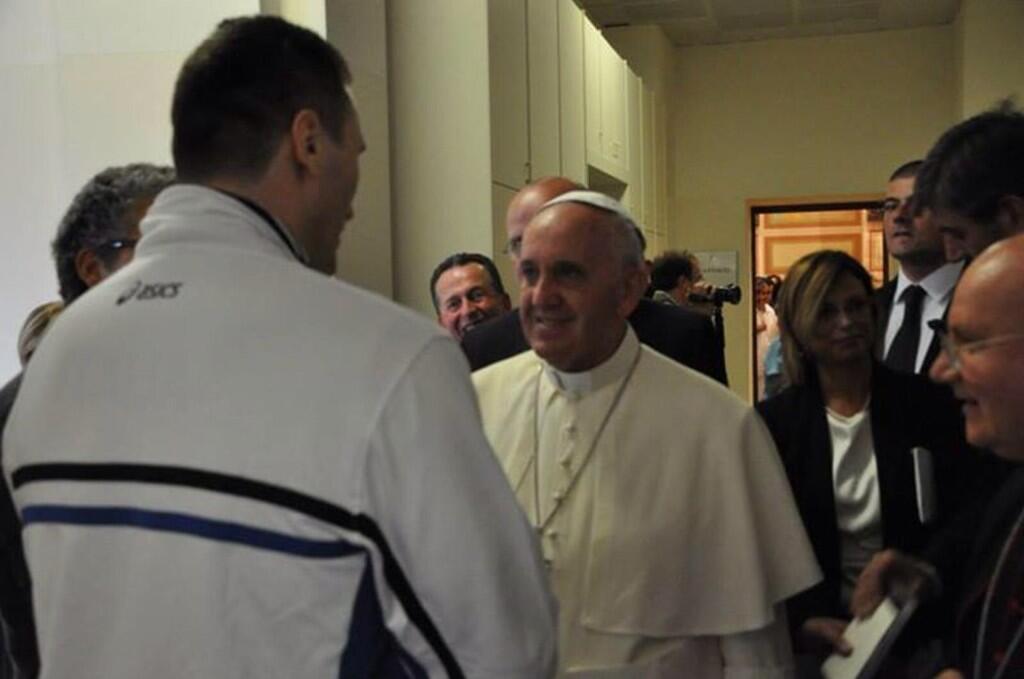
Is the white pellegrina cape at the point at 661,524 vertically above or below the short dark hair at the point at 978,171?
below

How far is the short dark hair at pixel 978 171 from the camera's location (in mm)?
1812

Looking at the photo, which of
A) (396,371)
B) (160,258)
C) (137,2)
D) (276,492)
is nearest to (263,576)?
(276,492)

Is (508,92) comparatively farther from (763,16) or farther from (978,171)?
(763,16)

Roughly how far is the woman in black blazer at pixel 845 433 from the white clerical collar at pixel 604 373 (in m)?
0.40

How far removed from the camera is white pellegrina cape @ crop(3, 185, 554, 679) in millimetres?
858

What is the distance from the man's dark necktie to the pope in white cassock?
1.01 m

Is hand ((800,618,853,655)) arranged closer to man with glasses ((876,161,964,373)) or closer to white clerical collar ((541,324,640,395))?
white clerical collar ((541,324,640,395))

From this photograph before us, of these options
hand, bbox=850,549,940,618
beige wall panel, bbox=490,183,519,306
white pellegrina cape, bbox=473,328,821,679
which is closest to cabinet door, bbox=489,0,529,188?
beige wall panel, bbox=490,183,519,306

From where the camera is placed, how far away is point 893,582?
1493 millimetres

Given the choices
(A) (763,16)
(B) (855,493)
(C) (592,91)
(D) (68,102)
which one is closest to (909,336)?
(B) (855,493)

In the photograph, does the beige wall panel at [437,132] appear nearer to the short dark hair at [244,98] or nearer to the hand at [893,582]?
the hand at [893,582]

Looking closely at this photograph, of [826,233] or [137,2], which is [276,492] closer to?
[137,2]

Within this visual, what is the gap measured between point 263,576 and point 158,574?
9 cm

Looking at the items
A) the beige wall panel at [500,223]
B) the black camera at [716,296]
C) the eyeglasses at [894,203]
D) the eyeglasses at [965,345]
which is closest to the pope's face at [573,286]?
the eyeglasses at [965,345]
